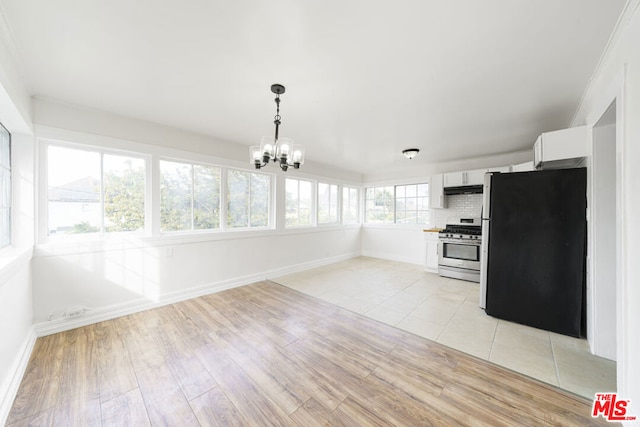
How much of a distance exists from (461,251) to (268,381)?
14.0ft

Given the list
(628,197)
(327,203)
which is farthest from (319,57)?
(327,203)

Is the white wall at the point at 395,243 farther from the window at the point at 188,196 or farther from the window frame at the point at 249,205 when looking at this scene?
the window at the point at 188,196

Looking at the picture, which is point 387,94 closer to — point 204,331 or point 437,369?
point 437,369

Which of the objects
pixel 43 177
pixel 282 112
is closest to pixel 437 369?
pixel 282 112

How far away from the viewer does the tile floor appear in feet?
6.43

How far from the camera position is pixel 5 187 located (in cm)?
215

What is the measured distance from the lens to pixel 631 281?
Answer: 1.36 m

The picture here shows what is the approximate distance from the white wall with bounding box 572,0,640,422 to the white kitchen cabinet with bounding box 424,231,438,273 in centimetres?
347

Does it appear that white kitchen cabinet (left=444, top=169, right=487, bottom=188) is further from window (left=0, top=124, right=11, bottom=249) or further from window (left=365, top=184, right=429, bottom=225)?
window (left=0, top=124, right=11, bottom=249)

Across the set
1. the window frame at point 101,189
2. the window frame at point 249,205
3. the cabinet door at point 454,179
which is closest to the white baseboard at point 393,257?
the cabinet door at point 454,179

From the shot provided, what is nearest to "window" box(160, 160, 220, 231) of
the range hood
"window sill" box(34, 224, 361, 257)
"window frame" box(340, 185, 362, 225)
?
"window sill" box(34, 224, 361, 257)

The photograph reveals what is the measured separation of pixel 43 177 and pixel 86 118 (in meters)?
0.80

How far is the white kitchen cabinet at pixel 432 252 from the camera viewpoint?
196 inches

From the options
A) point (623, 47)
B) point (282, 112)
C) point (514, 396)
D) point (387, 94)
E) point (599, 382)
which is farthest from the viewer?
point (282, 112)
